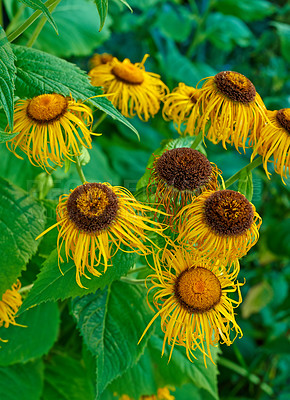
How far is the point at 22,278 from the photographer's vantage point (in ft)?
3.16

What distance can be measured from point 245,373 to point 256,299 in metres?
0.34

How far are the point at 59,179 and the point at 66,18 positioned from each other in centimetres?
92

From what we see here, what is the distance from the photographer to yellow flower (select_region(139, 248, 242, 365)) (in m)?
0.67

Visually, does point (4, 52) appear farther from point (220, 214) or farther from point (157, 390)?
point (157, 390)

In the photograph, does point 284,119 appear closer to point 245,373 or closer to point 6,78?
point 6,78

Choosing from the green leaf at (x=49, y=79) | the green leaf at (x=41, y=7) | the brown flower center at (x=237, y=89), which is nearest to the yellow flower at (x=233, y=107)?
the brown flower center at (x=237, y=89)

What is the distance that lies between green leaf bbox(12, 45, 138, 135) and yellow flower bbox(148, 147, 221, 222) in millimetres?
127

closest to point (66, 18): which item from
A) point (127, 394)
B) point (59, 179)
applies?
point (59, 179)

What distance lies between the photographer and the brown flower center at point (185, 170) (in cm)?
68

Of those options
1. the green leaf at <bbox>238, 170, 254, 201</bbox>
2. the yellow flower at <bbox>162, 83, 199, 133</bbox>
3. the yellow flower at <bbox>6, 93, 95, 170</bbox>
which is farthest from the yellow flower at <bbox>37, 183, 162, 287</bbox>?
the yellow flower at <bbox>162, 83, 199, 133</bbox>

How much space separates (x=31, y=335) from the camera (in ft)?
3.17

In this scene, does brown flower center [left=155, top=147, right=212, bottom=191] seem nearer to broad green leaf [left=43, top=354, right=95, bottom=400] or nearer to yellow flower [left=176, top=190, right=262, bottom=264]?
yellow flower [left=176, top=190, right=262, bottom=264]

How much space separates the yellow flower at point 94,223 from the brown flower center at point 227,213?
9 cm

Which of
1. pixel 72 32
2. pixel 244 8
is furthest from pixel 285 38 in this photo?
pixel 72 32
